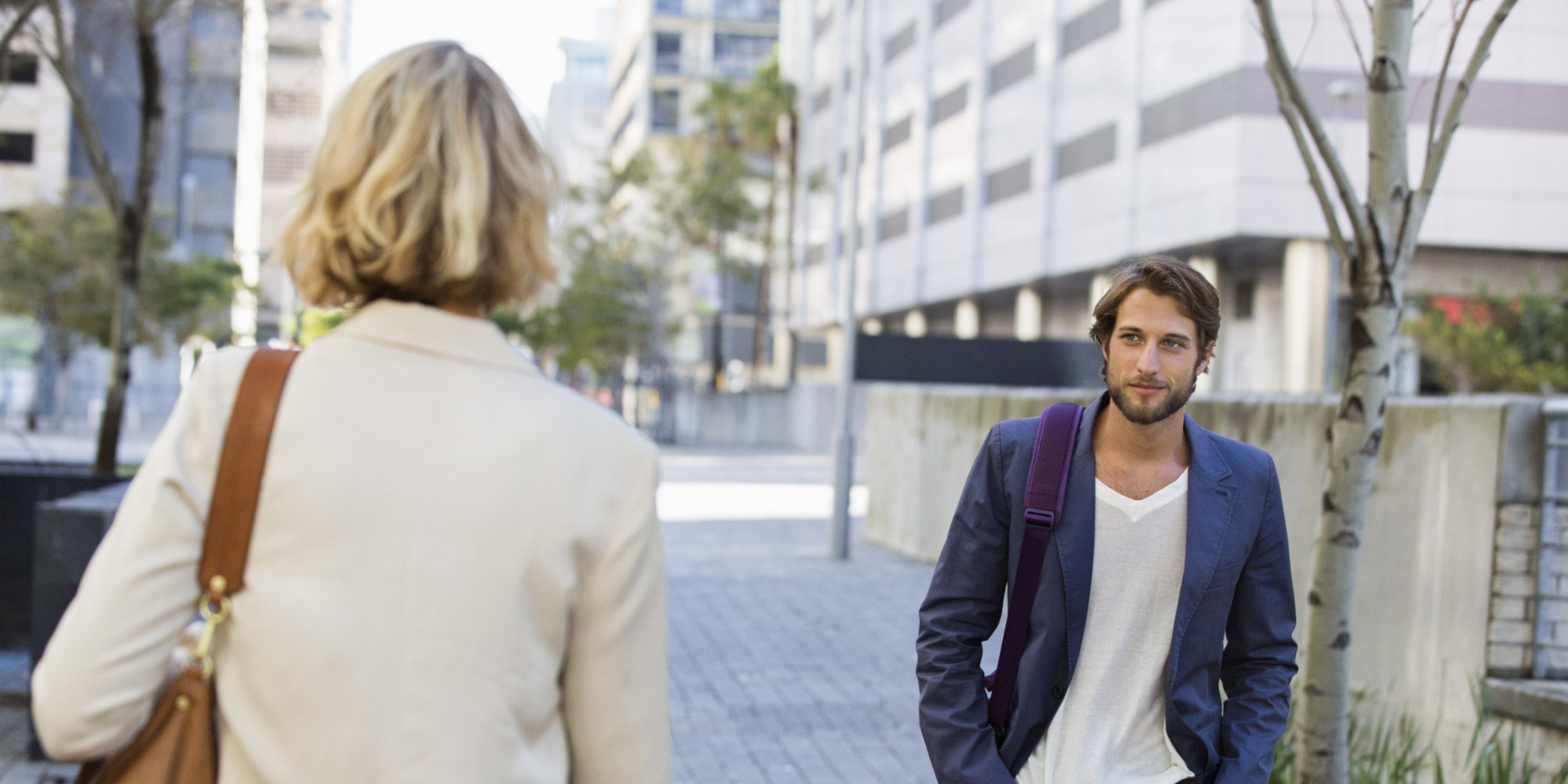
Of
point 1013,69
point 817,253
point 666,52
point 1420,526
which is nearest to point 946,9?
point 1013,69

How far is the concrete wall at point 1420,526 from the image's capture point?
6.13 meters

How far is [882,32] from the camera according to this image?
55.1 metres

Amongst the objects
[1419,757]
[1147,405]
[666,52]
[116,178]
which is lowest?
[1419,757]

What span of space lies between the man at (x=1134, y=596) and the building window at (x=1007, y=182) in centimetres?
4105

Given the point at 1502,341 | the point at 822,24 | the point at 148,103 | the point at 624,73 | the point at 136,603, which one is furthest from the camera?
the point at 624,73

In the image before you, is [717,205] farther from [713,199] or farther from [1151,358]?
[1151,358]

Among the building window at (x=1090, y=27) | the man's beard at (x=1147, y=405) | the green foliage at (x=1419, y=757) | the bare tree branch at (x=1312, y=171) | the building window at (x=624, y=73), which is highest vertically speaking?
the building window at (x=624, y=73)

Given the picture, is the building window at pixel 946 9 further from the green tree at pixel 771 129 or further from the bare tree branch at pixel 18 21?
the bare tree branch at pixel 18 21

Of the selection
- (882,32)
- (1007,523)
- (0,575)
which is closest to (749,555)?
(0,575)

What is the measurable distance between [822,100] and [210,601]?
5812 centimetres

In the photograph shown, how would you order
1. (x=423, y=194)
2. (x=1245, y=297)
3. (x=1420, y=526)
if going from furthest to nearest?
(x=1245, y=297) → (x=1420, y=526) → (x=423, y=194)

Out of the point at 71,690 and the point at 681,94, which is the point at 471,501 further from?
the point at 681,94

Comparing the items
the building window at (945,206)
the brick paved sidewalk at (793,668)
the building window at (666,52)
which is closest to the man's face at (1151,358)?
the brick paved sidewalk at (793,668)

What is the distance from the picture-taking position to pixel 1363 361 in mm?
4555
